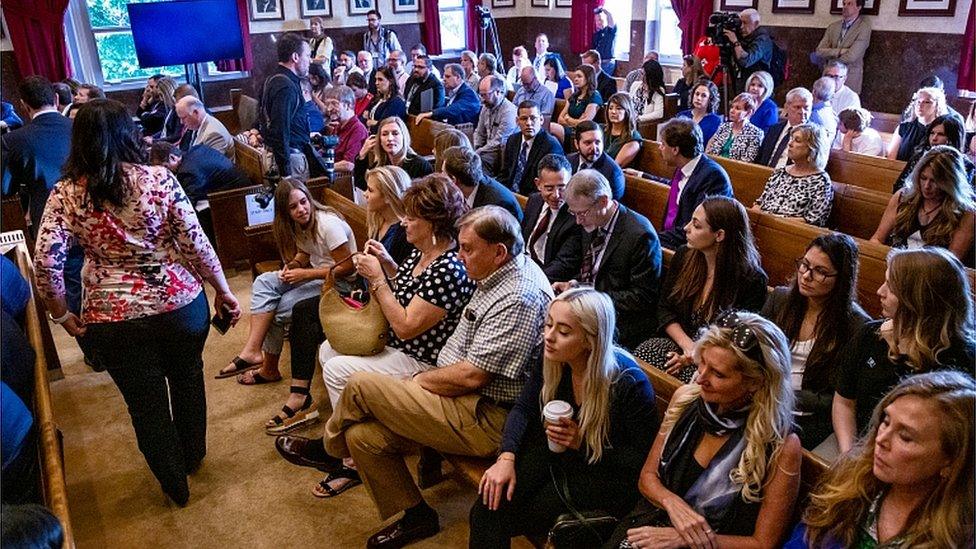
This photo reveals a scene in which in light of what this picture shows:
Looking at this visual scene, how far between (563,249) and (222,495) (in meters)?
1.72

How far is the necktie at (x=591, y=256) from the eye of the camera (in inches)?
122

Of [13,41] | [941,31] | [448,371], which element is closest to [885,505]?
[448,371]

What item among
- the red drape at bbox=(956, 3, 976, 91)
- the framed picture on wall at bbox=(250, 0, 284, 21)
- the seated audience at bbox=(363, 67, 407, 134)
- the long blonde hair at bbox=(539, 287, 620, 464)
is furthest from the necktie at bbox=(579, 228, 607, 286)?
the framed picture on wall at bbox=(250, 0, 284, 21)

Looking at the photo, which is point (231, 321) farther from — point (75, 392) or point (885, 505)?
point (885, 505)

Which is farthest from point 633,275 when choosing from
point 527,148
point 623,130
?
point 623,130

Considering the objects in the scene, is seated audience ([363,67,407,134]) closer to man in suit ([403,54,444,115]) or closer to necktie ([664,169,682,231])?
man in suit ([403,54,444,115])

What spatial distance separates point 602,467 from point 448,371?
1.88ft

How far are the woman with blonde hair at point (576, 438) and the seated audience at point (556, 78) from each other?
6001 mm

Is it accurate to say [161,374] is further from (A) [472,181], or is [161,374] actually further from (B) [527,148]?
(B) [527,148]

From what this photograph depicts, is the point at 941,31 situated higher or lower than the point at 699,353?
higher

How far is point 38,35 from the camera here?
8.19m

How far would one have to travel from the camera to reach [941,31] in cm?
657

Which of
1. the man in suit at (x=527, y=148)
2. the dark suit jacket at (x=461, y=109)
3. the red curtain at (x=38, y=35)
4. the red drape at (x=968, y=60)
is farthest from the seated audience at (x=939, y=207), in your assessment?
the red curtain at (x=38, y=35)

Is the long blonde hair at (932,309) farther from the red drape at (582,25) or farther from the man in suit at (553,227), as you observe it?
Answer: the red drape at (582,25)
